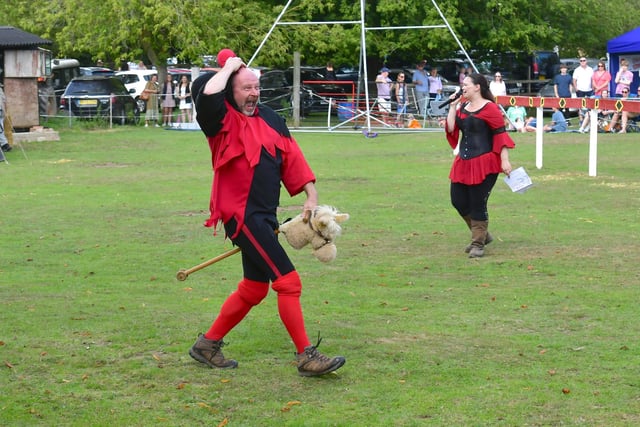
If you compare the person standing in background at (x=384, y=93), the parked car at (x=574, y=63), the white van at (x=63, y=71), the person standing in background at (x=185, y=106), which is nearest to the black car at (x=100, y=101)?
the person standing in background at (x=185, y=106)

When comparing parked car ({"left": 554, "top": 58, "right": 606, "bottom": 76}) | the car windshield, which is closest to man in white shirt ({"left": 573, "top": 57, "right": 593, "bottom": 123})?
parked car ({"left": 554, "top": 58, "right": 606, "bottom": 76})

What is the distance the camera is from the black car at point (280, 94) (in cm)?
3647

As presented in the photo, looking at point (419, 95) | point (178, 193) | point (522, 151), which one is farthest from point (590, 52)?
point (178, 193)

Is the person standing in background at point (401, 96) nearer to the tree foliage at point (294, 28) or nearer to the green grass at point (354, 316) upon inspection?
the tree foliage at point (294, 28)

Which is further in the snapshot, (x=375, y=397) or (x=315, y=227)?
(x=315, y=227)

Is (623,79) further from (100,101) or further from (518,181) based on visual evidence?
(518,181)

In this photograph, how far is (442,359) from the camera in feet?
22.8

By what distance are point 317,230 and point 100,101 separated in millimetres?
29706

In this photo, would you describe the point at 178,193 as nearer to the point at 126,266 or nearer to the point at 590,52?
the point at 126,266

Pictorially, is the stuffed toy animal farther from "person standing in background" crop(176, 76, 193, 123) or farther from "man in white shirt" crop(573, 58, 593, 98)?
"person standing in background" crop(176, 76, 193, 123)

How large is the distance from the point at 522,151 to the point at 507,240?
11.8 metres

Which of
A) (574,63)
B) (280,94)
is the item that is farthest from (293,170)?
(574,63)

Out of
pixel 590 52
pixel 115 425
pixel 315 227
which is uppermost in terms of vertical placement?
pixel 590 52

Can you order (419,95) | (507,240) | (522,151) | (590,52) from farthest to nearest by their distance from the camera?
(590,52) → (419,95) → (522,151) → (507,240)
